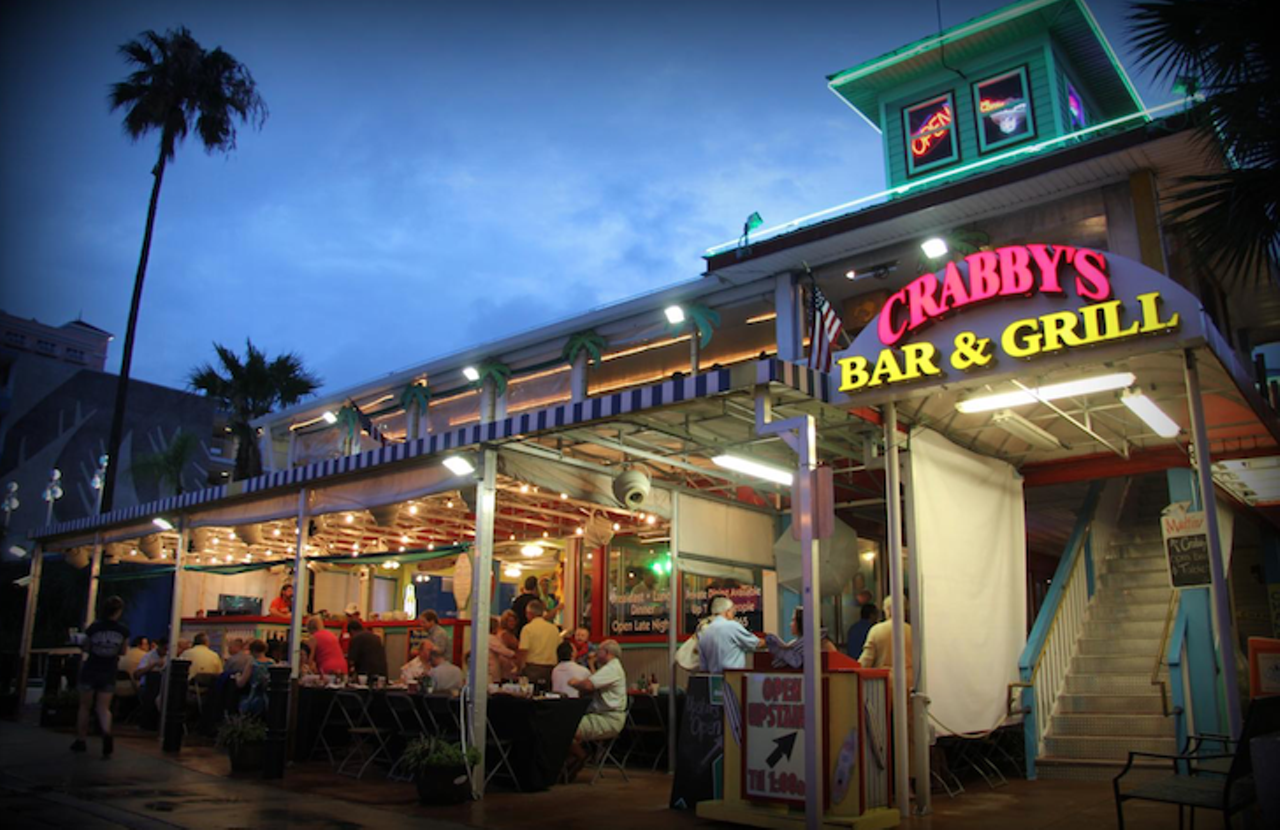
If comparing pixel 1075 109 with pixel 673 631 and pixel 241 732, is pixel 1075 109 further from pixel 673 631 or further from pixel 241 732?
pixel 241 732

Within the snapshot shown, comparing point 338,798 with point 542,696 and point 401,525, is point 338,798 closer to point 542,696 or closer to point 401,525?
point 542,696

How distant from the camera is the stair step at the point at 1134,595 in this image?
11492 millimetres

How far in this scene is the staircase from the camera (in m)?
→ 9.50

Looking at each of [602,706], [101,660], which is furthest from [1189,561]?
[101,660]

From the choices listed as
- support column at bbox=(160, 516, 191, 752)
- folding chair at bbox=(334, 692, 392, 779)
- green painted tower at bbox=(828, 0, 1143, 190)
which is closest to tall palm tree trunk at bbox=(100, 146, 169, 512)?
Result: support column at bbox=(160, 516, 191, 752)

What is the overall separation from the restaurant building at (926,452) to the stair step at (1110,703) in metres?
0.03

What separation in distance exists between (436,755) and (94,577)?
11.1m

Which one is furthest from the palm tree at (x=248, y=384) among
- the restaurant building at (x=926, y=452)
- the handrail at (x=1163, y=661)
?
the handrail at (x=1163, y=661)

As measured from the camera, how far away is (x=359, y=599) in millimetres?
21469

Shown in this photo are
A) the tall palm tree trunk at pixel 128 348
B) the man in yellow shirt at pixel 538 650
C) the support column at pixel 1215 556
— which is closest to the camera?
the support column at pixel 1215 556

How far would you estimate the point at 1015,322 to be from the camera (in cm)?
693

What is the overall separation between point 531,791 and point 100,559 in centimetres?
1163

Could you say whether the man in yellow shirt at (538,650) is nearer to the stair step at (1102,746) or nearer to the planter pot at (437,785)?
the planter pot at (437,785)

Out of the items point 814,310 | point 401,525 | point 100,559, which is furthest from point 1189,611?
point 100,559
